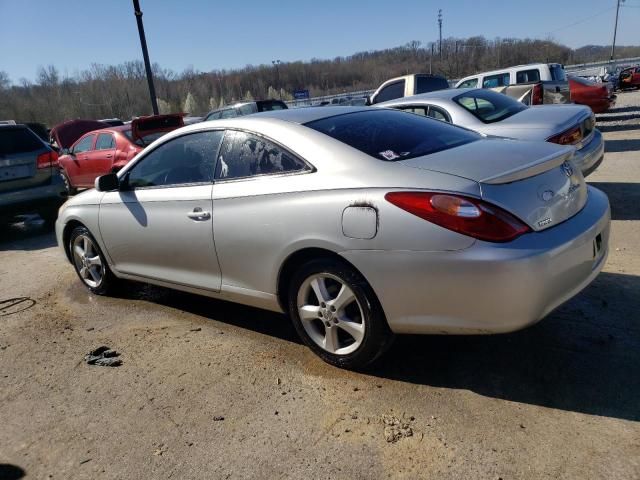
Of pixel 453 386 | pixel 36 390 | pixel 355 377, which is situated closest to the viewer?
pixel 453 386

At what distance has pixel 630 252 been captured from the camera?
447cm

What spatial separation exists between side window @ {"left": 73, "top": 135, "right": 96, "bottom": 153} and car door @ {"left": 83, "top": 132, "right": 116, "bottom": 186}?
191 millimetres

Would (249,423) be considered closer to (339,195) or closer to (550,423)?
(339,195)

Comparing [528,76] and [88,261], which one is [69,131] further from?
[528,76]

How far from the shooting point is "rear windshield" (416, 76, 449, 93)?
39.4 feet

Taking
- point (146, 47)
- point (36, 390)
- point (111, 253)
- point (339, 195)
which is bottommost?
point (36, 390)

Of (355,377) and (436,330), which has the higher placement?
(436,330)

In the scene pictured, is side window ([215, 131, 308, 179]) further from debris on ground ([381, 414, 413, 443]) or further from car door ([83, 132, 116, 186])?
car door ([83, 132, 116, 186])

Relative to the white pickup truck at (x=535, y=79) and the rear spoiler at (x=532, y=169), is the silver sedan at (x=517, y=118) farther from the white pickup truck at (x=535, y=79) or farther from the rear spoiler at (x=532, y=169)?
the white pickup truck at (x=535, y=79)

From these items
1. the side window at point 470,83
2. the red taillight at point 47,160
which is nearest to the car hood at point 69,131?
the red taillight at point 47,160

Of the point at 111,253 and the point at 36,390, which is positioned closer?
the point at 36,390

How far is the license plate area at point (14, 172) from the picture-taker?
743 centimetres

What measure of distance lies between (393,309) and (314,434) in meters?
0.73

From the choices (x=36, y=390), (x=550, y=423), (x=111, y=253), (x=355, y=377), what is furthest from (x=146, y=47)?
(x=550, y=423)
